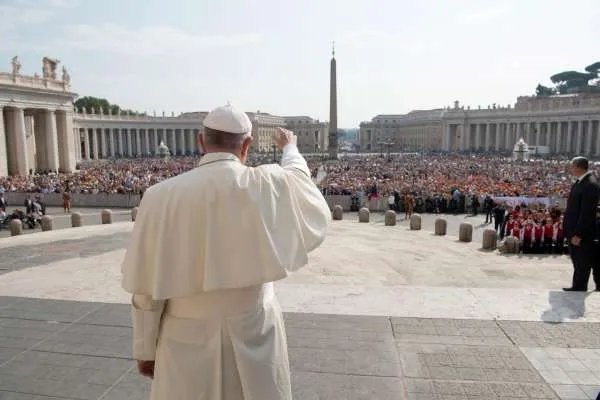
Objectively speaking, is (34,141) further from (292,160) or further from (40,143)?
(292,160)

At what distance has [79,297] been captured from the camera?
5734mm

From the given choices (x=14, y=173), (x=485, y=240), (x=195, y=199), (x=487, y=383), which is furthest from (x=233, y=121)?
(x=14, y=173)

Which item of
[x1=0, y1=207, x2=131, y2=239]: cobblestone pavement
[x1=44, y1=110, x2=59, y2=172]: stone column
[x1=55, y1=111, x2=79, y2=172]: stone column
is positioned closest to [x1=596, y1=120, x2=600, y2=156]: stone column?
[x1=55, y1=111, x2=79, y2=172]: stone column

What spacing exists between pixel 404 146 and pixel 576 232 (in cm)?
16745

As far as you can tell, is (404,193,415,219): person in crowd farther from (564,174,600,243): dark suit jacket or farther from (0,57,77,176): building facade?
(0,57,77,176): building facade

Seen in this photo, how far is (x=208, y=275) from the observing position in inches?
78.1

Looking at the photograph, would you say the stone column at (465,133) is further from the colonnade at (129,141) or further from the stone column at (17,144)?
the stone column at (17,144)

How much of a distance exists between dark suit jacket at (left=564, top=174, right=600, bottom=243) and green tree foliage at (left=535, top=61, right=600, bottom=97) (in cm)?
12534

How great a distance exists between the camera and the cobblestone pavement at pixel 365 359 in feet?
11.1

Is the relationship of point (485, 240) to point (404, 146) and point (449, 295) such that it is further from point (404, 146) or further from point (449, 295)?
point (404, 146)

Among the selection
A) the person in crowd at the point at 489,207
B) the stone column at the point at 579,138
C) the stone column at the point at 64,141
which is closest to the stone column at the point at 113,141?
the stone column at the point at 64,141

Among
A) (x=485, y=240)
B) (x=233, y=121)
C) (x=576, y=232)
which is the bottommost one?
(x=485, y=240)

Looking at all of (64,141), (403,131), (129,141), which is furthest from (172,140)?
(403,131)

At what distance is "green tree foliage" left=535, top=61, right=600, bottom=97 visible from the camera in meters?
116
